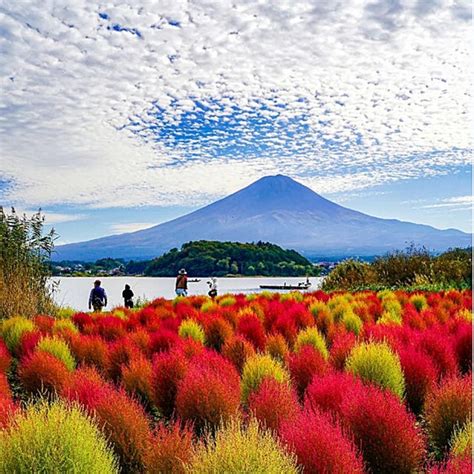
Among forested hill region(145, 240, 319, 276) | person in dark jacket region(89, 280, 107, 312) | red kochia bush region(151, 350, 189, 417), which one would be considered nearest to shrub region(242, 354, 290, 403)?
red kochia bush region(151, 350, 189, 417)

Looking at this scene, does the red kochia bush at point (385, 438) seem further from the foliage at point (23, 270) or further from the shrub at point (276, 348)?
the foliage at point (23, 270)

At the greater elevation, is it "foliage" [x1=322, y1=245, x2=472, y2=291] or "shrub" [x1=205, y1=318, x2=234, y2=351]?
"foliage" [x1=322, y1=245, x2=472, y2=291]

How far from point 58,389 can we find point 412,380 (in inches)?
120

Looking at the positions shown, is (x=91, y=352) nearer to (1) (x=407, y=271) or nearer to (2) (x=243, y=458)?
(2) (x=243, y=458)

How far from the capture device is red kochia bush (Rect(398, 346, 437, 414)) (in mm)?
5570

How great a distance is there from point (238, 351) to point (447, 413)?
102 inches

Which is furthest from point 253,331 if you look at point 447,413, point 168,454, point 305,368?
point 168,454

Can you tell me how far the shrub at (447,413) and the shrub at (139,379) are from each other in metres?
2.33

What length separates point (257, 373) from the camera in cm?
533

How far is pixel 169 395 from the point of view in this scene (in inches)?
215

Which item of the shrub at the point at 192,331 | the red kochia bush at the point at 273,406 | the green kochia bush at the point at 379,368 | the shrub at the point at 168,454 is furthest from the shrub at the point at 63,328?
the shrub at the point at 168,454

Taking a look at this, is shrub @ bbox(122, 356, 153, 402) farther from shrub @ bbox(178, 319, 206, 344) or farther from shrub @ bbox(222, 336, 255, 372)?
shrub @ bbox(178, 319, 206, 344)

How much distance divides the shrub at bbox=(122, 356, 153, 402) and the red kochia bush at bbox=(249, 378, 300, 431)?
1491mm

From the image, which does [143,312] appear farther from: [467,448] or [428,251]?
[428,251]
